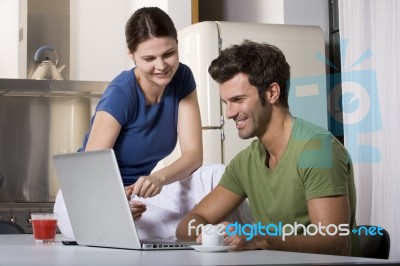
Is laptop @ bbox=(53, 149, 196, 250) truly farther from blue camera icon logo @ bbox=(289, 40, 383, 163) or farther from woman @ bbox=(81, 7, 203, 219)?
blue camera icon logo @ bbox=(289, 40, 383, 163)

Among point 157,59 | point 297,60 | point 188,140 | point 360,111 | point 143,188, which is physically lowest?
point 143,188

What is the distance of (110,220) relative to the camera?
4.97 ft

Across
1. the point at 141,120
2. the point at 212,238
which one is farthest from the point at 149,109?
the point at 212,238

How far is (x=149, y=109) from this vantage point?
7.20 feet

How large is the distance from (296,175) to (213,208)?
0.28m

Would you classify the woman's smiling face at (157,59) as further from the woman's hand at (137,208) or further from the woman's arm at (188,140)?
the woman's hand at (137,208)

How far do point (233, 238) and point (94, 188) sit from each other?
302 millimetres

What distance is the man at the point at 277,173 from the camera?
174 cm

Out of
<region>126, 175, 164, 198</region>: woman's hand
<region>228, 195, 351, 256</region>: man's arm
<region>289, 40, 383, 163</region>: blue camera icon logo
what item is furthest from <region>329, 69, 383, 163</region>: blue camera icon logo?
<region>126, 175, 164, 198</region>: woman's hand

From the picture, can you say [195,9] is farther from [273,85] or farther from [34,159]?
[273,85]

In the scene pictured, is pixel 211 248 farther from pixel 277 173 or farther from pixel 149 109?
pixel 149 109

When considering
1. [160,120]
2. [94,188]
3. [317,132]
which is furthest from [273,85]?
[94,188]

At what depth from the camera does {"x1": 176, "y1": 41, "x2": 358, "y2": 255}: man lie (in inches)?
68.4

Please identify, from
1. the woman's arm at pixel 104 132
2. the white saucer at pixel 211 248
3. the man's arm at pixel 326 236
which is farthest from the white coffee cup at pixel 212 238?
the woman's arm at pixel 104 132
